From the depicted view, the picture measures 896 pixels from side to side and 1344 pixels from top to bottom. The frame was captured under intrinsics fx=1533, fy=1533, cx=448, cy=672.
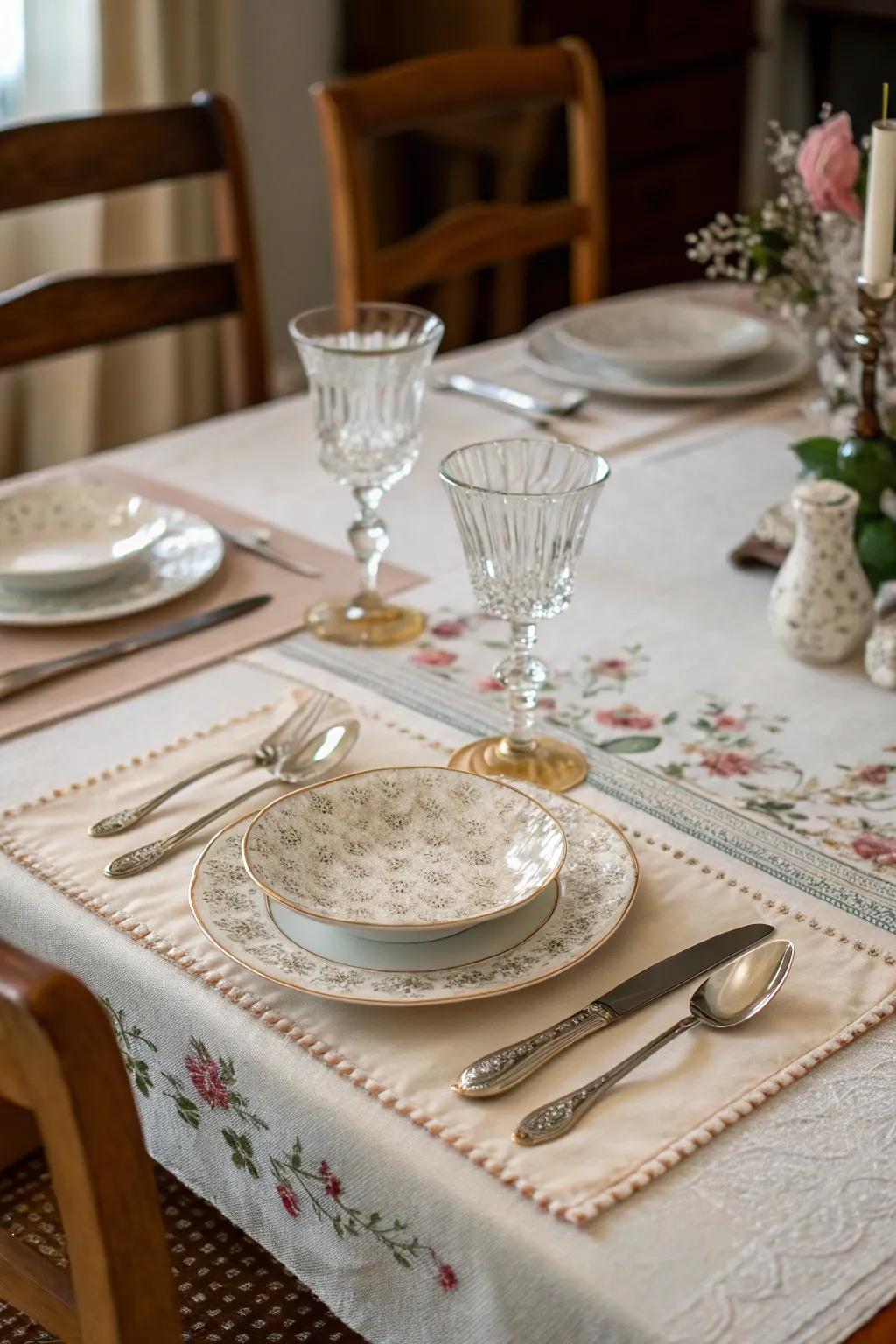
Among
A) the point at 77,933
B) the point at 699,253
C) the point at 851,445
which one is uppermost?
the point at 699,253

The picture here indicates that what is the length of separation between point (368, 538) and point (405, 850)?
0.36 meters

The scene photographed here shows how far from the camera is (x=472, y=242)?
1.80 meters

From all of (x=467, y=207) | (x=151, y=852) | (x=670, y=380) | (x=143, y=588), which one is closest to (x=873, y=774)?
(x=151, y=852)

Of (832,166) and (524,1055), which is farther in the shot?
(832,166)

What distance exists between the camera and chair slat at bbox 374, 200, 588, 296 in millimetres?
1729

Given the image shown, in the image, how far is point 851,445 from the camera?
109 centimetres

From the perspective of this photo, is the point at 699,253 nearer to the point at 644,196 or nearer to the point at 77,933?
the point at 77,933

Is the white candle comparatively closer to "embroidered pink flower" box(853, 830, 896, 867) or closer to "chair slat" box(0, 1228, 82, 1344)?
"embroidered pink flower" box(853, 830, 896, 867)

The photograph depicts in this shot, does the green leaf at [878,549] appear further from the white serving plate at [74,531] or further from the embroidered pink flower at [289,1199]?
the embroidered pink flower at [289,1199]

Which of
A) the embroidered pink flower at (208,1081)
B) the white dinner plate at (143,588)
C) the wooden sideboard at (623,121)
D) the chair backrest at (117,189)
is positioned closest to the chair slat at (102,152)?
the chair backrest at (117,189)

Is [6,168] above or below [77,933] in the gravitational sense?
above

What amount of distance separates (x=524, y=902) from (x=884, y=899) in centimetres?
21

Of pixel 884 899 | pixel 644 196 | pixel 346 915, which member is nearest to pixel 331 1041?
pixel 346 915

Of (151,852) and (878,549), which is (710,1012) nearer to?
(151,852)
